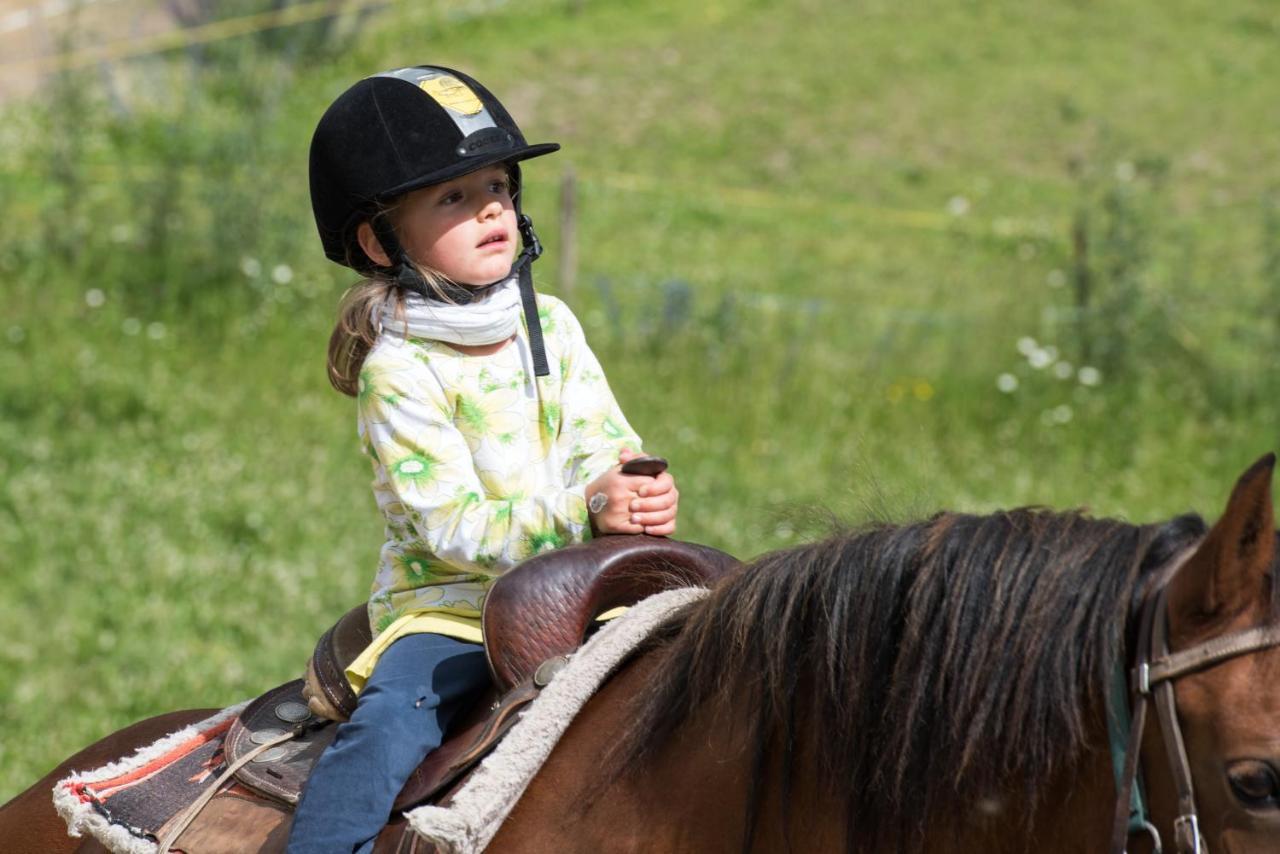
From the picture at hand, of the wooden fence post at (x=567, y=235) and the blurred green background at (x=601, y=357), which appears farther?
the wooden fence post at (x=567, y=235)

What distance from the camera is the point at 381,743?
210cm

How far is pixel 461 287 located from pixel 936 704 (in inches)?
44.5

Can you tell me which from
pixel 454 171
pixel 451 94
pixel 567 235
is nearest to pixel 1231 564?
pixel 454 171

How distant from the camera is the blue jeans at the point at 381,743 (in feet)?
6.77

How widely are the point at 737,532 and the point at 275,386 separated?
10.2 ft

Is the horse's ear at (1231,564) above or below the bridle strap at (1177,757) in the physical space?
above

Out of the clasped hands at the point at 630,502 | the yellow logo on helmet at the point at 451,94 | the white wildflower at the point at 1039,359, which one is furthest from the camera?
the white wildflower at the point at 1039,359

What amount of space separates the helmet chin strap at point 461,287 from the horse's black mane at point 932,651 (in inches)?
27.9

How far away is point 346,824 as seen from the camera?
2055 mm

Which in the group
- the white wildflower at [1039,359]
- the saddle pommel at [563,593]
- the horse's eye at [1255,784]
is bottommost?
the white wildflower at [1039,359]

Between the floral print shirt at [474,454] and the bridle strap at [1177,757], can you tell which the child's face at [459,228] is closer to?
the floral print shirt at [474,454]

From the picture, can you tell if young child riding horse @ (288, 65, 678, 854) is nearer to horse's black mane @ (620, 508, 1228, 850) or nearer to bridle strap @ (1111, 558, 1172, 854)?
horse's black mane @ (620, 508, 1228, 850)

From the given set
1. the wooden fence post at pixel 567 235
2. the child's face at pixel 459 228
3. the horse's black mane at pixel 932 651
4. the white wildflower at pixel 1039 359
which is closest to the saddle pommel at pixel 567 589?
the horse's black mane at pixel 932 651

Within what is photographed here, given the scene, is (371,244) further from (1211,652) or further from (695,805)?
(1211,652)
